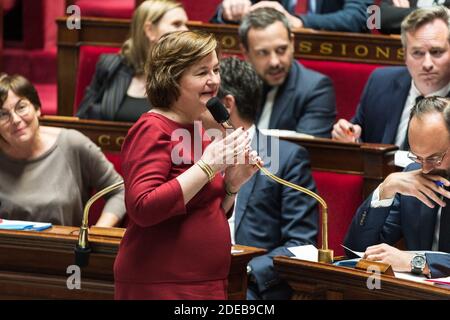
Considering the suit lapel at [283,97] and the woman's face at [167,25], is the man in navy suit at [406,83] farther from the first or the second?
the woman's face at [167,25]

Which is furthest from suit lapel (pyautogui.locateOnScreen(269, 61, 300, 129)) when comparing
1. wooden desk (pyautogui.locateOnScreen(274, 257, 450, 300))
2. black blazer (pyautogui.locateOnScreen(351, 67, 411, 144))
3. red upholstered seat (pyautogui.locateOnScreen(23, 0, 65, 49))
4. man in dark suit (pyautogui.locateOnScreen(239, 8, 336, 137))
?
red upholstered seat (pyautogui.locateOnScreen(23, 0, 65, 49))

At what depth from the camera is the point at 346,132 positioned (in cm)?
158

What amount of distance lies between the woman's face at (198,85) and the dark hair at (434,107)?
0.29m

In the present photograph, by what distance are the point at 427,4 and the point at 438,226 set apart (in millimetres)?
624

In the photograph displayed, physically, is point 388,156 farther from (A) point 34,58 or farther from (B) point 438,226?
(A) point 34,58

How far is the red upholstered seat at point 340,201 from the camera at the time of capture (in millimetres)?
1488

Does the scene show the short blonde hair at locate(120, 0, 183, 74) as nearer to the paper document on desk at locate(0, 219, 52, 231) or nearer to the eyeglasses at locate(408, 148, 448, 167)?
the paper document on desk at locate(0, 219, 52, 231)

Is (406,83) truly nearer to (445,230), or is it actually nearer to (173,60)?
(445,230)

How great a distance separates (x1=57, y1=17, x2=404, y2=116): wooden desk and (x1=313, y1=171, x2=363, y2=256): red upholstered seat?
401 millimetres

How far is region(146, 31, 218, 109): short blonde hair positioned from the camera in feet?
3.34

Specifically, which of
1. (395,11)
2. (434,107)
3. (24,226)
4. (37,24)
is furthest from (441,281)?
(37,24)

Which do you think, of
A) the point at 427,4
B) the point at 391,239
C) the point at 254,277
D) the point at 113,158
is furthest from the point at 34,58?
the point at 391,239

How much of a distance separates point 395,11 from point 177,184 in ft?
3.08

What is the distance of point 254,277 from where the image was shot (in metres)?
1.39
